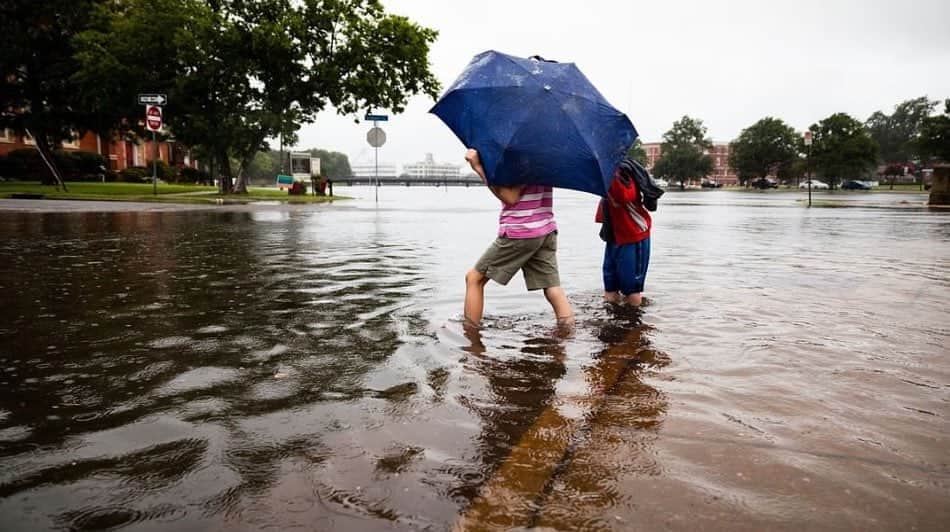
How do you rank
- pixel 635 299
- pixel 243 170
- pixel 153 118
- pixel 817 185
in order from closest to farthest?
pixel 635 299 → pixel 153 118 → pixel 243 170 → pixel 817 185

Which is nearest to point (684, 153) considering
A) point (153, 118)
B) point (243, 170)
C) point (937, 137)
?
point (937, 137)

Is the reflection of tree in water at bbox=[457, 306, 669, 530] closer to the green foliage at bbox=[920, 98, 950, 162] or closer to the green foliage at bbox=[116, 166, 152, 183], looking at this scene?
the green foliage at bbox=[116, 166, 152, 183]

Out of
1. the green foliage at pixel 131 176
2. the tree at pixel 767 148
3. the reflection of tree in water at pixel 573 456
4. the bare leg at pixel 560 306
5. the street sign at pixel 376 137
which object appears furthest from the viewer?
the tree at pixel 767 148

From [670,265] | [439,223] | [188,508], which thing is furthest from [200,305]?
[439,223]

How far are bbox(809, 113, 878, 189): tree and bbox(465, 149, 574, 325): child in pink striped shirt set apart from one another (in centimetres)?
8183

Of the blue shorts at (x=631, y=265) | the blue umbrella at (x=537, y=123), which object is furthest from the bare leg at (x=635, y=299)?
the blue umbrella at (x=537, y=123)

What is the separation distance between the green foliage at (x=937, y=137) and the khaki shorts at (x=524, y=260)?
222 feet

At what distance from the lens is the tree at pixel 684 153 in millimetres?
117719

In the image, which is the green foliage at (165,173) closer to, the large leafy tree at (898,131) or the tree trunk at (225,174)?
the tree trunk at (225,174)

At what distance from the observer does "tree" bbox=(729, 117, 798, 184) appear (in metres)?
96.8

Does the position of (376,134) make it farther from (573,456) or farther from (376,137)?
(573,456)

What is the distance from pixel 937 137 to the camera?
2205 inches

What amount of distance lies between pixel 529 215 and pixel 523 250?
A: 0.27 meters

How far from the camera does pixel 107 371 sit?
337 cm
